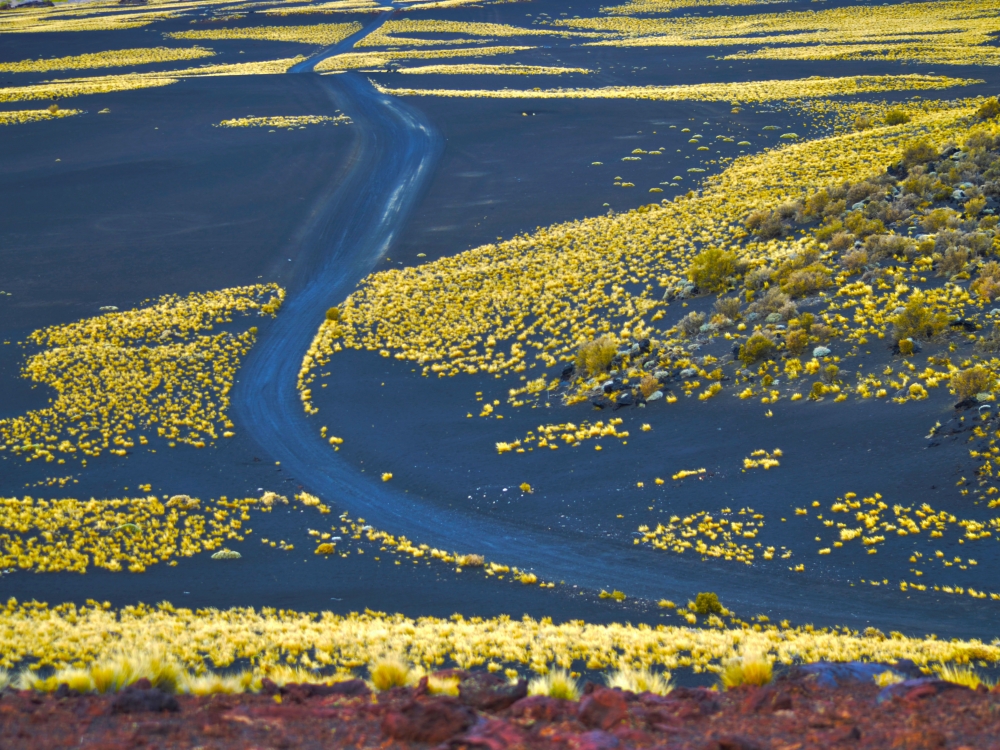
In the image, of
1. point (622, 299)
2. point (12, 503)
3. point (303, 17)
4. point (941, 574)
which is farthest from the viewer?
point (303, 17)

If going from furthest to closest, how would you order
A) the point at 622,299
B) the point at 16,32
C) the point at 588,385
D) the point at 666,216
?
the point at 16,32
the point at 666,216
the point at 622,299
the point at 588,385

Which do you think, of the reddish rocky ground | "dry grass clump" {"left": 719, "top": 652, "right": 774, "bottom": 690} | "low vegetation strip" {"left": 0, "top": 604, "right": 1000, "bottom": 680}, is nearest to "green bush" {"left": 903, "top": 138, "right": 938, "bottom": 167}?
"low vegetation strip" {"left": 0, "top": 604, "right": 1000, "bottom": 680}

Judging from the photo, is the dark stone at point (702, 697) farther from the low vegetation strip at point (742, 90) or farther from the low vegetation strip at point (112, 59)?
the low vegetation strip at point (112, 59)

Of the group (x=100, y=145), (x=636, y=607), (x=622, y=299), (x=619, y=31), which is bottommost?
(x=636, y=607)

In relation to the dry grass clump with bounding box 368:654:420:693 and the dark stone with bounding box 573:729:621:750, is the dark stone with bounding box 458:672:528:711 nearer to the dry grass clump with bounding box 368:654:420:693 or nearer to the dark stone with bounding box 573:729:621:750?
the dry grass clump with bounding box 368:654:420:693

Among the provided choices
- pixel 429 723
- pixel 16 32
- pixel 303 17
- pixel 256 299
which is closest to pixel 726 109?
pixel 256 299

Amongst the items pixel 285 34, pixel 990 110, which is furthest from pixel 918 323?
pixel 285 34

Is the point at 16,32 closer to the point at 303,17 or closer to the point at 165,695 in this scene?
the point at 303,17
